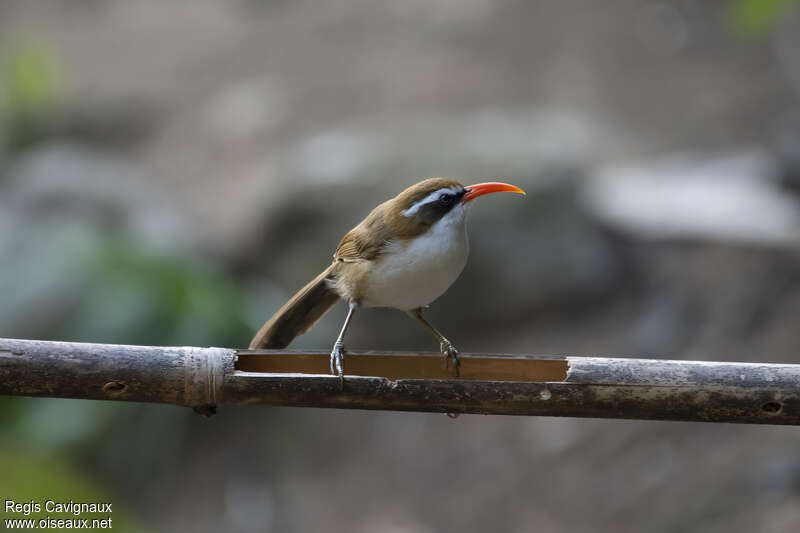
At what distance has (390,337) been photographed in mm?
8930

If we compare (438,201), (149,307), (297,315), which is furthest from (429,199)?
(149,307)

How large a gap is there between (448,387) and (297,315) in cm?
112

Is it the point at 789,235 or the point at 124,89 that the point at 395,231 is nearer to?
the point at 789,235

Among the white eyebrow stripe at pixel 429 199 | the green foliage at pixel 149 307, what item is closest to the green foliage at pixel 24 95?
the green foliage at pixel 149 307

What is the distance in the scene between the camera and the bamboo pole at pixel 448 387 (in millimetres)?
3221

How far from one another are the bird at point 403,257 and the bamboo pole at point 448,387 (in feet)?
1.51

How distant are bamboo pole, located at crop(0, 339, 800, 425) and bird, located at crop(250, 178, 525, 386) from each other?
46 centimetres

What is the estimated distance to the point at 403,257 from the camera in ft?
12.8

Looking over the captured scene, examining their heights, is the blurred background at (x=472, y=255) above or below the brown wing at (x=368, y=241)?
below

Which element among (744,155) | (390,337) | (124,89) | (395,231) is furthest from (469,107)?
(395,231)

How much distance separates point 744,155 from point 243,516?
682cm

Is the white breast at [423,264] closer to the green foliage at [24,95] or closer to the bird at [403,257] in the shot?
the bird at [403,257]

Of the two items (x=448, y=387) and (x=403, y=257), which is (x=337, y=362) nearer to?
(x=448, y=387)

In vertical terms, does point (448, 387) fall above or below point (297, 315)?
above
